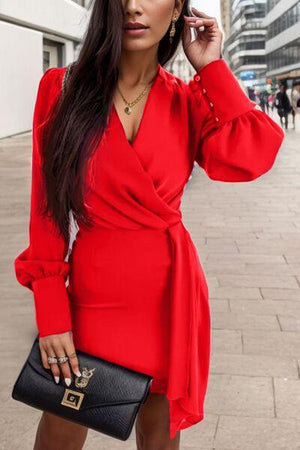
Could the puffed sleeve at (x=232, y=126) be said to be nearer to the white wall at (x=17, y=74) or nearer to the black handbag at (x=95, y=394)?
the black handbag at (x=95, y=394)

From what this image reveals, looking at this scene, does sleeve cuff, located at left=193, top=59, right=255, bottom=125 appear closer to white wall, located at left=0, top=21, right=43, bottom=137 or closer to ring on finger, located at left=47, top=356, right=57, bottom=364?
ring on finger, located at left=47, top=356, right=57, bottom=364

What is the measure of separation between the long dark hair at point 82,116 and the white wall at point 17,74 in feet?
69.9

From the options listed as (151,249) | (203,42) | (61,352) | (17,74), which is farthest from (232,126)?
(17,74)

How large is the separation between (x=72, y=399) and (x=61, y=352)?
0.11 metres

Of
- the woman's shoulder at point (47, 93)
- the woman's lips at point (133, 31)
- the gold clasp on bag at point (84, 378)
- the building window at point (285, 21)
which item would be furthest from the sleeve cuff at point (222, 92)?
the building window at point (285, 21)

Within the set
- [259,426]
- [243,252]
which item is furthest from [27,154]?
[259,426]

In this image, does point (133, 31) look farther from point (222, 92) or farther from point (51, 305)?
point (51, 305)

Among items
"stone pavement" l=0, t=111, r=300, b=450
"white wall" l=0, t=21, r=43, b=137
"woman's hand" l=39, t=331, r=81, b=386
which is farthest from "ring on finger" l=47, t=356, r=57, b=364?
"white wall" l=0, t=21, r=43, b=137

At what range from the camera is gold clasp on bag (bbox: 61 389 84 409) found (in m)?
1.57

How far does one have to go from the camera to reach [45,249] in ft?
5.30

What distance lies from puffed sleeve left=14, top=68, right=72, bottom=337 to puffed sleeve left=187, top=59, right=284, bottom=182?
1.23ft

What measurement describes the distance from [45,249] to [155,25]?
604mm

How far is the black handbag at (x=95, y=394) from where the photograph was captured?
5.10 feet

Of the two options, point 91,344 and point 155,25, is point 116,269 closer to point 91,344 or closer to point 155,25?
point 91,344
